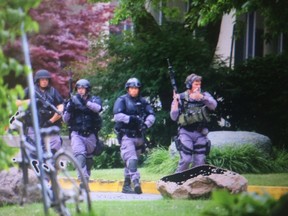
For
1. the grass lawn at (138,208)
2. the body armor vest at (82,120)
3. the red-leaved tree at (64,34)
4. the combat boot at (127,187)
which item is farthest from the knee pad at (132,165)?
the red-leaved tree at (64,34)

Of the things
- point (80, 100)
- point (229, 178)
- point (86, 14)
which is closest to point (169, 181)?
point (229, 178)

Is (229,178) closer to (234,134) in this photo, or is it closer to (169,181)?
(169,181)

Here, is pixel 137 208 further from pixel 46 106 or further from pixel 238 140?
pixel 238 140

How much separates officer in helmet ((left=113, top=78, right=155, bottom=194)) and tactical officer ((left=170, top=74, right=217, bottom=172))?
1.64 ft

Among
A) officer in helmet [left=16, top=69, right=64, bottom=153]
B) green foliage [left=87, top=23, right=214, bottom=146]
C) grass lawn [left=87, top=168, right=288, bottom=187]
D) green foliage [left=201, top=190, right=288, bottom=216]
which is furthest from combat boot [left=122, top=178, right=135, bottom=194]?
green foliage [left=201, top=190, right=288, bottom=216]

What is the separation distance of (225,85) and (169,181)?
780cm

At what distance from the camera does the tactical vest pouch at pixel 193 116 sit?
11500 millimetres

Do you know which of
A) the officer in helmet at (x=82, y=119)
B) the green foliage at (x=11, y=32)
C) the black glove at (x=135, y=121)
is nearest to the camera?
the green foliage at (x=11, y=32)

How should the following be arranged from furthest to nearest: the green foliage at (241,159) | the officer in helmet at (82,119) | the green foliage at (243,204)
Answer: the green foliage at (241,159) < the officer in helmet at (82,119) < the green foliage at (243,204)

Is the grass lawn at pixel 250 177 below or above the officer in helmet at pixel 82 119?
below

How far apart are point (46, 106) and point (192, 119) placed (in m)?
2.40

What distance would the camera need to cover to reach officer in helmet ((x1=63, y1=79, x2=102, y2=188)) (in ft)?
37.4

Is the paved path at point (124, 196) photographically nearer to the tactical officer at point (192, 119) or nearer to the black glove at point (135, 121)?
the tactical officer at point (192, 119)

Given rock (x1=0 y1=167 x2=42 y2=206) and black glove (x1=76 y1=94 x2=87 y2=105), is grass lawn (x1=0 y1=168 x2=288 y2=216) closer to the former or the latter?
rock (x1=0 y1=167 x2=42 y2=206)
